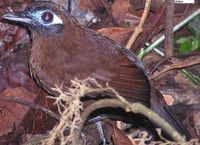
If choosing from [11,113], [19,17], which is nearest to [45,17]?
[19,17]

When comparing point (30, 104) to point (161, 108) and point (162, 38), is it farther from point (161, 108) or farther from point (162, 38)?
point (162, 38)

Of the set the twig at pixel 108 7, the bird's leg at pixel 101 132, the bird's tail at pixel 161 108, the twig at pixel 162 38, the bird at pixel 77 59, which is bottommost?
the bird's leg at pixel 101 132

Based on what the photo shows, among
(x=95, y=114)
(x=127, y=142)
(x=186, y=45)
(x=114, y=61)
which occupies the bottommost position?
(x=127, y=142)

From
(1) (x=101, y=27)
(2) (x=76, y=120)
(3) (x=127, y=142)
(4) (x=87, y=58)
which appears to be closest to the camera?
(2) (x=76, y=120)

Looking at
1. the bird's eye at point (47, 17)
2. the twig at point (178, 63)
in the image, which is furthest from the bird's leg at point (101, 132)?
the bird's eye at point (47, 17)

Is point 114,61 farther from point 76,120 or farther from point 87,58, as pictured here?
point 76,120

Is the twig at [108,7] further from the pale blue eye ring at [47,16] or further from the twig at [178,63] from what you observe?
the pale blue eye ring at [47,16]

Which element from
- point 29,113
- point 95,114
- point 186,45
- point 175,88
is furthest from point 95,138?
point 186,45

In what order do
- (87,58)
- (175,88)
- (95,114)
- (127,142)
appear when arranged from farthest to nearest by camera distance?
1. (175,88)
2. (95,114)
3. (87,58)
4. (127,142)
